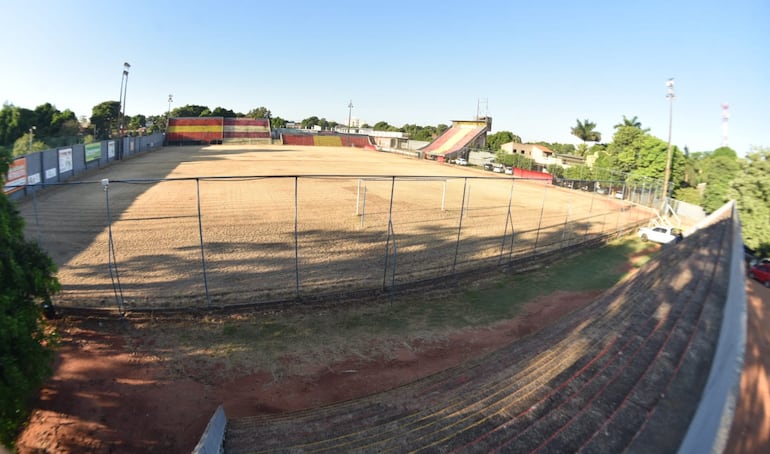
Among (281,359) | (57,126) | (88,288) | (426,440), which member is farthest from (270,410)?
(57,126)

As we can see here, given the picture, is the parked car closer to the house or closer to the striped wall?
the house

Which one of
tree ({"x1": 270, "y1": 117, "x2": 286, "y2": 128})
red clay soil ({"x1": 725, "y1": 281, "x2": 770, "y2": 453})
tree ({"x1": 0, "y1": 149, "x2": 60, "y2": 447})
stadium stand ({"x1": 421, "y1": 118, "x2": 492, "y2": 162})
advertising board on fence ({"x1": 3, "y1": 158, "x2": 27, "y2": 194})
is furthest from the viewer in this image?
tree ({"x1": 270, "y1": 117, "x2": 286, "y2": 128})

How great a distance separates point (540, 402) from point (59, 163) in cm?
3440

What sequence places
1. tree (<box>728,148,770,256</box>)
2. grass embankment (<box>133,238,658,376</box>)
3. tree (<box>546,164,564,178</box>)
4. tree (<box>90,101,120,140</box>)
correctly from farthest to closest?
tree (<box>90,101,120,140</box>), tree (<box>546,164,564,178</box>), tree (<box>728,148,770,256</box>), grass embankment (<box>133,238,658,376</box>)

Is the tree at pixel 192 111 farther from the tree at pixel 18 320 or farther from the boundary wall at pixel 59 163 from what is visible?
the tree at pixel 18 320

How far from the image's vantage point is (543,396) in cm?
855

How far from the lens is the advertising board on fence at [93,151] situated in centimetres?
3472

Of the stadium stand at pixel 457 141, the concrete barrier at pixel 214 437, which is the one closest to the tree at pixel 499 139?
the stadium stand at pixel 457 141

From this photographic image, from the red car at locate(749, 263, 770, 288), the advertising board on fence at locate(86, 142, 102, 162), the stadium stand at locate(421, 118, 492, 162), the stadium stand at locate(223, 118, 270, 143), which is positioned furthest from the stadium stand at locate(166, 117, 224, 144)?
the red car at locate(749, 263, 770, 288)

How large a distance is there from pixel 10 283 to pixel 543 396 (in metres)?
10.3

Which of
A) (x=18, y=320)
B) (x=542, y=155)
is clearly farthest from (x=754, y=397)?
(x=542, y=155)

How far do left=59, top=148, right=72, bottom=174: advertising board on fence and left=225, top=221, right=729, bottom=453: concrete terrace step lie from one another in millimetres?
30594

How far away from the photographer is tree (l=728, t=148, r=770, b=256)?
2534 cm

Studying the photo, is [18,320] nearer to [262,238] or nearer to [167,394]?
[167,394]
